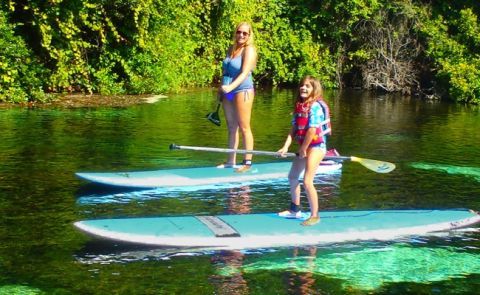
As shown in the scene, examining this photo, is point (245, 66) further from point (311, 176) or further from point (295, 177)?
point (311, 176)

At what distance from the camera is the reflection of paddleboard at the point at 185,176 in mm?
7926

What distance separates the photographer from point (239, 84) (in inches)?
329

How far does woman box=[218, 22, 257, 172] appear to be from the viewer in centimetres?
832

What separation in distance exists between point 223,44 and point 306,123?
16856mm

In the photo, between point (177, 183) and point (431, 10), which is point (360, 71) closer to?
point (431, 10)

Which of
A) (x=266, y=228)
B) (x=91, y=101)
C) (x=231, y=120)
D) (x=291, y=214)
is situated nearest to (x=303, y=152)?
(x=291, y=214)

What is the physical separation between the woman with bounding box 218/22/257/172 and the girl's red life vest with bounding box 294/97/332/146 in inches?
80.0

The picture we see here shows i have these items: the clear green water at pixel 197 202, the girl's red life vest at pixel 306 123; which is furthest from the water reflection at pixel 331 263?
the girl's red life vest at pixel 306 123

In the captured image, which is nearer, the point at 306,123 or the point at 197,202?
the point at 306,123

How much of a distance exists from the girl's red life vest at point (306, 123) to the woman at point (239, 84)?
2.03m

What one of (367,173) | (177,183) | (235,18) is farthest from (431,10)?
(177,183)

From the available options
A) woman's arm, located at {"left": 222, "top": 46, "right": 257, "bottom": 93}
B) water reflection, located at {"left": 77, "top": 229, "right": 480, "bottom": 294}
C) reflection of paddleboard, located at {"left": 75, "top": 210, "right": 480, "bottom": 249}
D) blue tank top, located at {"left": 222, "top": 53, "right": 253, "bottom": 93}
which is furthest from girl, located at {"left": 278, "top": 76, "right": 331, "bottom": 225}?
blue tank top, located at {"left": 222, "top": 53, "right": 253, "bottom": 93}

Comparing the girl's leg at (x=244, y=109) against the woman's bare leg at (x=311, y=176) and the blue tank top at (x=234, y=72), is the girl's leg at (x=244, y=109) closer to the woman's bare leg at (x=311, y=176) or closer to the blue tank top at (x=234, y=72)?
the blue tank top at (x=234, y=72)

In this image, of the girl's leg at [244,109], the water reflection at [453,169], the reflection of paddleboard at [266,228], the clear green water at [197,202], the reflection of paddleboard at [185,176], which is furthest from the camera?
the water reflection at [453,169]
